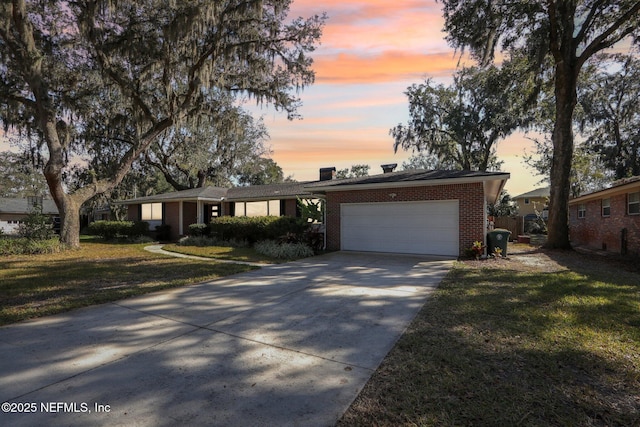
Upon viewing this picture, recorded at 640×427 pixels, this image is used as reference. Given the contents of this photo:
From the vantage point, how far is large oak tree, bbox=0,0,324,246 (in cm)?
1248

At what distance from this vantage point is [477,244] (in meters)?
10.3

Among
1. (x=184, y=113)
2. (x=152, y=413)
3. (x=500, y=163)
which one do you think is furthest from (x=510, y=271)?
(x=500, y=163)

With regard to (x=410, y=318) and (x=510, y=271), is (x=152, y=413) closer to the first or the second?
(x=410, y=318)

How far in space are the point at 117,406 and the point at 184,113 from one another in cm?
1534

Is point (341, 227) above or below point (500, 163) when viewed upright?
below

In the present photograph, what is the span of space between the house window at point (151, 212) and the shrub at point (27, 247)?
8.65m

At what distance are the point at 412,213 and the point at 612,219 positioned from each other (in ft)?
29.1

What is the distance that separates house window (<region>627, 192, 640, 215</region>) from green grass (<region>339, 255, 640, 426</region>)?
845cm

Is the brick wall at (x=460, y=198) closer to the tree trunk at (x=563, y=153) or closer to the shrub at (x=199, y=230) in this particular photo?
the tree trunk at (x=563, y=153)

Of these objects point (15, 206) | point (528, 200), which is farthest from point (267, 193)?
point (15, 206)

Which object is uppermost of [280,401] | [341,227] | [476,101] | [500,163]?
[476,101]

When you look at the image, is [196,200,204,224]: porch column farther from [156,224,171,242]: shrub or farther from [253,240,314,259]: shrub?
[253,240,314,259]: shrub

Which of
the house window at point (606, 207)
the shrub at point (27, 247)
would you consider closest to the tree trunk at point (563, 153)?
the house window at point (606, 207)

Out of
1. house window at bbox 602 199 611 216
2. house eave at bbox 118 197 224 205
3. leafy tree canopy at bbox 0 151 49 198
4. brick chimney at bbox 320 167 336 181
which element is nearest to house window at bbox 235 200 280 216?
house eave at bbox 118 197 224 205
